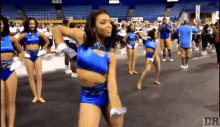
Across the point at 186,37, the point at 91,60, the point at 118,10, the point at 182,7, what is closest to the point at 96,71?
the point at 91,60

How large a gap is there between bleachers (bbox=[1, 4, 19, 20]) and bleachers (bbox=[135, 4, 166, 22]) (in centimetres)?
1544

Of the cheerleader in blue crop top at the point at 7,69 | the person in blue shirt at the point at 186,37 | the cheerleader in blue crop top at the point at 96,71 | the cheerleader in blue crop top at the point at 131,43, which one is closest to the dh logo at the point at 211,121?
the cheerleader in blue crop top at the point at 96,71

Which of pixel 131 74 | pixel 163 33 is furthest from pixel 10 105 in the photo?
pixel 163 33

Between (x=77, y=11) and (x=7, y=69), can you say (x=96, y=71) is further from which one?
(x=77, y=11)

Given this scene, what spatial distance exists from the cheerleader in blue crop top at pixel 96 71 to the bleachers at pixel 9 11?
27711mm

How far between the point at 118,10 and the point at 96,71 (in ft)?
98.2

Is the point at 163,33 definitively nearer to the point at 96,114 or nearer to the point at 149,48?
the point at 149,48

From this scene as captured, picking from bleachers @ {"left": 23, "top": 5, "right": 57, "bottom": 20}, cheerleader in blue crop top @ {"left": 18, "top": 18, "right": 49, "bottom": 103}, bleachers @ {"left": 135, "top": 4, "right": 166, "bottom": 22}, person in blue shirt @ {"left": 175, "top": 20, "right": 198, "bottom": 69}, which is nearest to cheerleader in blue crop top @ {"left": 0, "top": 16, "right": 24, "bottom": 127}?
cheerleader in blue crop top @ {"left": 18, "top": 18, "right": 49, "bottom": 103}

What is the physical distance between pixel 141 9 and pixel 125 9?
7.30 feet

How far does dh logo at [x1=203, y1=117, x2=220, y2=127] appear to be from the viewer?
347 centimetres

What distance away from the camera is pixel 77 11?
29219 mm

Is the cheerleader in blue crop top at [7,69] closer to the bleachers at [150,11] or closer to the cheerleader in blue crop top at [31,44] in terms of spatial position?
the cheerleader in blue crop top at [31,44]

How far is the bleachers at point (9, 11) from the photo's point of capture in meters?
27.3

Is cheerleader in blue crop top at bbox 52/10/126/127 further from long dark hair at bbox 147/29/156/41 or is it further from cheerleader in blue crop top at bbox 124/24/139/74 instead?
cheerleader in blue crop top at bbox 124/24/139/74
